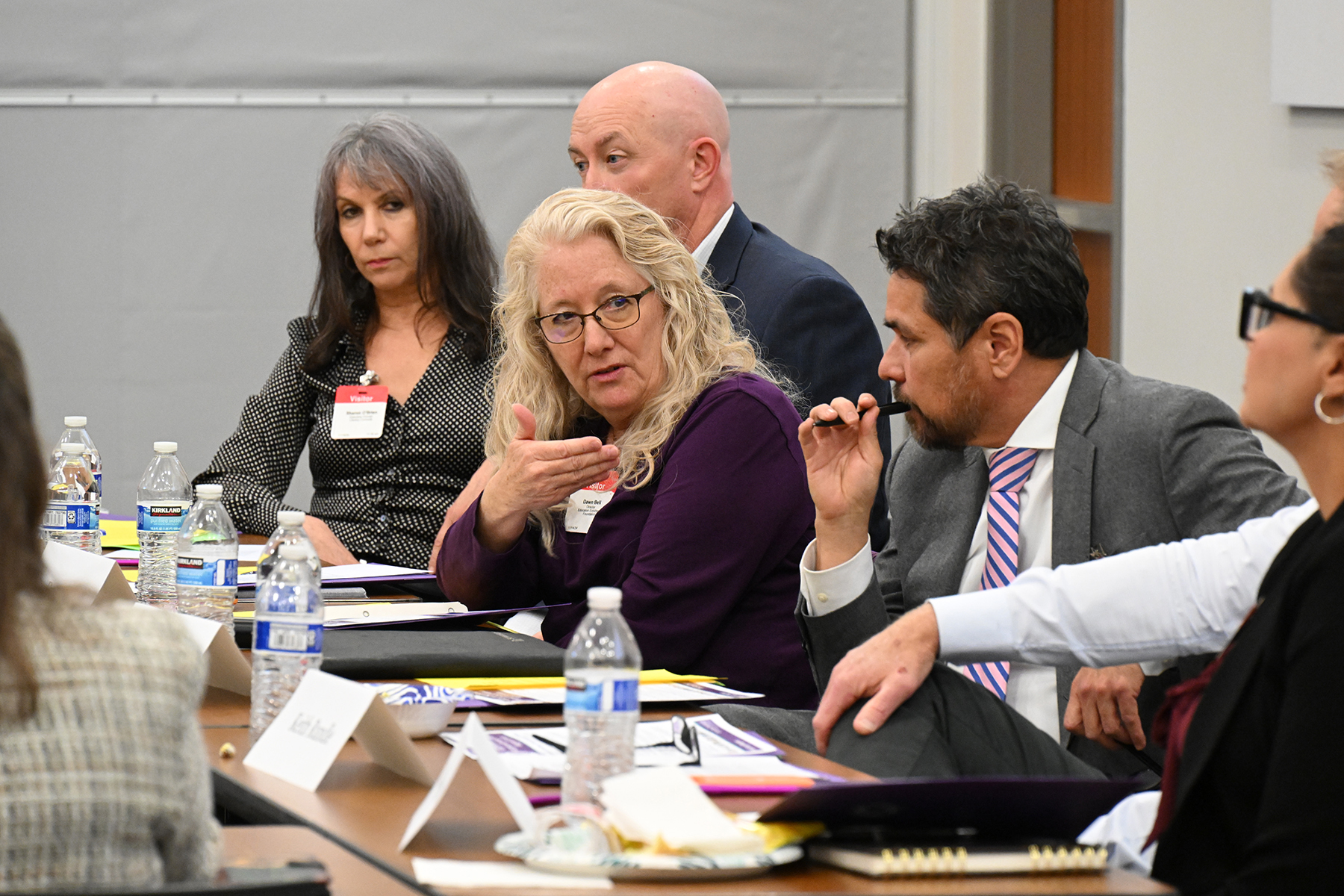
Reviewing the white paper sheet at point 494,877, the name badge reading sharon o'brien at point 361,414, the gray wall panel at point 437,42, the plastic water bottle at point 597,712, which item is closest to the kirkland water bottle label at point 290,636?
the plastic water bottle at point 597,712

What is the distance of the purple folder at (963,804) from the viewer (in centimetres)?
115

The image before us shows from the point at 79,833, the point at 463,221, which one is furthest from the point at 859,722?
the point at 463,221

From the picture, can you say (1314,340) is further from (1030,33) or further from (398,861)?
(1030,33)

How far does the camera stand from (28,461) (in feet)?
3.29

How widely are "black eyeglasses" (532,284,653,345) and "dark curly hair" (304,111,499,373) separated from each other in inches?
44.0

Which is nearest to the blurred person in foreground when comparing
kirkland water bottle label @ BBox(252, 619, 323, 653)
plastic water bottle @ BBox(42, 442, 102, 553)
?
kirkland water bottle label @ BBox(252, 619, 323, 653)

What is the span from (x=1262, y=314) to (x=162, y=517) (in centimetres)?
177

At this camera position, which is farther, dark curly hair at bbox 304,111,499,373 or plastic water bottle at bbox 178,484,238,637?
dark curly hair at bbox 304,111,499,373

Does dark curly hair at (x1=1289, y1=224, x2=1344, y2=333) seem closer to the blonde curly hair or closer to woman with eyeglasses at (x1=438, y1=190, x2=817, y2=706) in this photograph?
woman with eyeglasses at (x1=438, y1=190, x2=817, y2=706)

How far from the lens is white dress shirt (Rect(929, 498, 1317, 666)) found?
5.35ft

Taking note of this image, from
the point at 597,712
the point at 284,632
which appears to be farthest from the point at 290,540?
the point at 597,712

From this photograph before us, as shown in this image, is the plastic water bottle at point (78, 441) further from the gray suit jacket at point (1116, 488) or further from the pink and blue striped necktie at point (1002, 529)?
the pink and blue striped necktie at point (1002, 529)

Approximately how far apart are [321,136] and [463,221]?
1.81 m

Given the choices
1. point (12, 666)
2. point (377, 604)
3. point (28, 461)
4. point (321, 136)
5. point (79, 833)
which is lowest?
point (377, 604)
